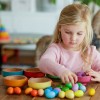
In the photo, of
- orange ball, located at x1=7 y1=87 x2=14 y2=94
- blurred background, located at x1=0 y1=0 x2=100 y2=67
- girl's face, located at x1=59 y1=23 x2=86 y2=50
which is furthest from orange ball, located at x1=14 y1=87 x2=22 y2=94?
blurred background, located at x1=0 y1=0 x2=100 y2=67

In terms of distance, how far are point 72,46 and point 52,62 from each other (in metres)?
0.14

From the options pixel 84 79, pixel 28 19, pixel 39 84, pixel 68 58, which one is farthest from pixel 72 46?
pixel 28 19

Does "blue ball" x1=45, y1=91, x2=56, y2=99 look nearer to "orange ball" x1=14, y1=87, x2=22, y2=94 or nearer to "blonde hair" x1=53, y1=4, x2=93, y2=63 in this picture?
"orange ball" x1=14, y1=87, x2=22, y2=94

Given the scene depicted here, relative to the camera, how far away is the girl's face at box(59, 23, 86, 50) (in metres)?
1.18

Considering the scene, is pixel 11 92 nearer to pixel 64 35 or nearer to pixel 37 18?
pixel 64 35

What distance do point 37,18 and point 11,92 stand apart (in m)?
4.26

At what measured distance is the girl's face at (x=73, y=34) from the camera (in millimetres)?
1185

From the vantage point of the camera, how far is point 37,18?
205 inches

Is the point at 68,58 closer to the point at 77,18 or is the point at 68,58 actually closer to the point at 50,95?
the point at 77,18

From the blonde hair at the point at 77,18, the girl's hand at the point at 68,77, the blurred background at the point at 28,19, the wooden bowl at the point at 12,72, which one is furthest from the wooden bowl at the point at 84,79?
the blurred background at the point at 28,19

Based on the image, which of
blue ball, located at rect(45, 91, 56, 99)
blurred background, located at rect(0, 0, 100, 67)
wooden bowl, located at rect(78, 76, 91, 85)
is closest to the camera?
blue ball, located at rect(45, 91, 56, 99)

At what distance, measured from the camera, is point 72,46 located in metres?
1.26

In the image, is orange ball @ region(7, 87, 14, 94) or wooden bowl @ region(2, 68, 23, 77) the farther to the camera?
wooden bowl @ region(2, 68, 23, 77)

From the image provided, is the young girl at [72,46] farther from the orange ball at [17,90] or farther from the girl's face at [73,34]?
the orange ball at [17,90]
